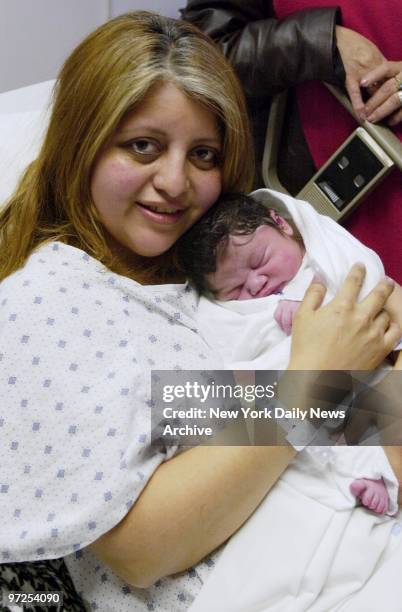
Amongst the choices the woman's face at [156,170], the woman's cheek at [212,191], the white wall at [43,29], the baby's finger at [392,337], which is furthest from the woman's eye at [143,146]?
the white wall at [43,29]

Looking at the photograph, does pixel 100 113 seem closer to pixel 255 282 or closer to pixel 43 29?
pixel 255 282

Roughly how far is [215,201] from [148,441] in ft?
1.75

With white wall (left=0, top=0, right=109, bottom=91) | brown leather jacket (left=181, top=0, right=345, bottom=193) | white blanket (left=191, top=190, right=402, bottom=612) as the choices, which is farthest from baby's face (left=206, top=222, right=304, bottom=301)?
white wall (left=0, top=0, right=109, bottom=91)

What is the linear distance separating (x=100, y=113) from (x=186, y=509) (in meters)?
0.66

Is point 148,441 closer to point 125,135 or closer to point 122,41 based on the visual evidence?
point 125,135

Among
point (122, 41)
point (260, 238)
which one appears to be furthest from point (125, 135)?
point (260, 238)

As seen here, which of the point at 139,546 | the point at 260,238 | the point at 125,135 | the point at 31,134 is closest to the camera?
the point at 139,546

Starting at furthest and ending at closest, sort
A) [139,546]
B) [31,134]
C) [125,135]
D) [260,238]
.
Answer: [31,134] → [260,238] → [125,135] → [139,546]

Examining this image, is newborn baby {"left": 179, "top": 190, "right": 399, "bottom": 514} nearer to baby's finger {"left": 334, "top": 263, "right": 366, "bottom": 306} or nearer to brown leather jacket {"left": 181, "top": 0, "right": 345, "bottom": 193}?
baby's finger {"left": 334, "top": 263, "right": 366, "bottom": 306}

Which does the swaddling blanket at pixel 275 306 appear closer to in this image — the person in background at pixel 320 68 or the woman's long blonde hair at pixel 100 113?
the woman's long blonde hair at pixel 100 113

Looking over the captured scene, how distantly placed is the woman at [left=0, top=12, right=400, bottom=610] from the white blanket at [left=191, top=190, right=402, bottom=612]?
0.04 meters

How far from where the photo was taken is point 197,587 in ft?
3.55

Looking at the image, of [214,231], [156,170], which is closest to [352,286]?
[214,231]

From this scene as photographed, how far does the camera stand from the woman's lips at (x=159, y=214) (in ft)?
4.23
